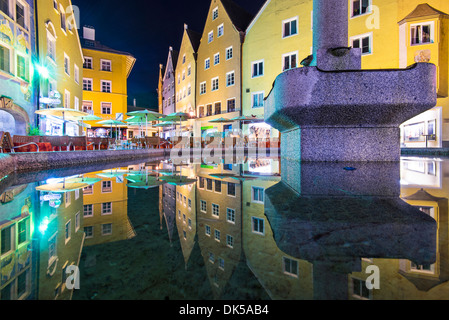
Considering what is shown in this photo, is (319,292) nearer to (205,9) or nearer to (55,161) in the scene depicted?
(55,161)

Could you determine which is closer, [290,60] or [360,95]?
[360,95]

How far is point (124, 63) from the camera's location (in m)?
31.0

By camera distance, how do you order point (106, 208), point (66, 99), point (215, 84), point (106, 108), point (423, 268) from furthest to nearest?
point (106, 108), point (215, 84), point (66, 99), point (106, 208), point (423, 268)

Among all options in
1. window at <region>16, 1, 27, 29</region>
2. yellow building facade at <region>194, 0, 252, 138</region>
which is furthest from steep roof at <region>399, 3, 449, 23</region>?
window at <region>16, 1, 27, 29</region>

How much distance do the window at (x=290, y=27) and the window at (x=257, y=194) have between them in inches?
879

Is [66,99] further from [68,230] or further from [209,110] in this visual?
[68,230]

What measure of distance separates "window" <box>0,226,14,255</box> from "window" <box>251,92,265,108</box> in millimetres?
23120

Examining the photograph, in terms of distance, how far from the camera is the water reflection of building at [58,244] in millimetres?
981

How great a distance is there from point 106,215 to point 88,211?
9.8 inches

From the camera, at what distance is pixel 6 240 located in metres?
1.47

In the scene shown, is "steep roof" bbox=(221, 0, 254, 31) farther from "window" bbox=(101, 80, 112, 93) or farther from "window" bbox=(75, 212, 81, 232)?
"window" bbox=(75, 212, 81, 232)

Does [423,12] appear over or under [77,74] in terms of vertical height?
over

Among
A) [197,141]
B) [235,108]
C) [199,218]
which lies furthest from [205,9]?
[199,218]

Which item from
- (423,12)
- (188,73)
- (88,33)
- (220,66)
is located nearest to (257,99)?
(220,66)
